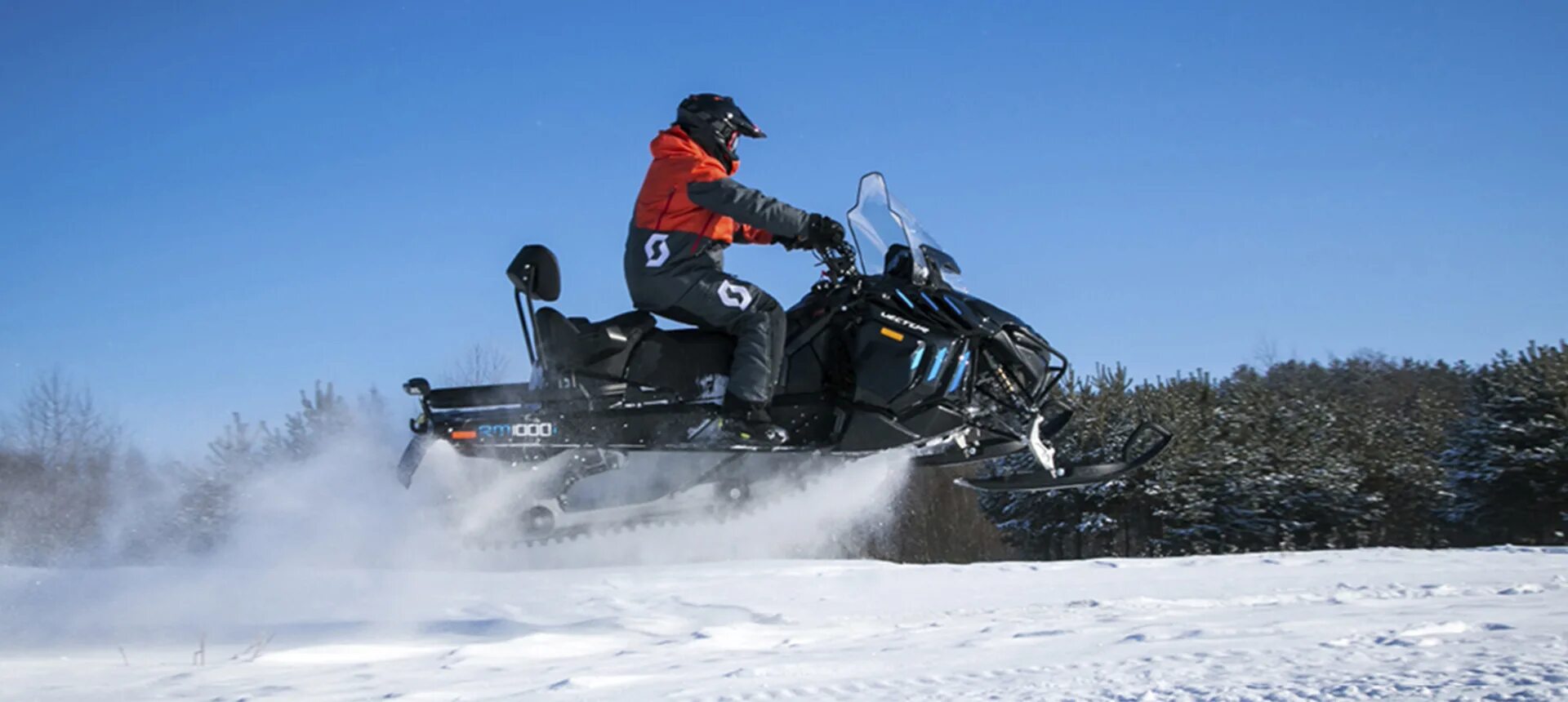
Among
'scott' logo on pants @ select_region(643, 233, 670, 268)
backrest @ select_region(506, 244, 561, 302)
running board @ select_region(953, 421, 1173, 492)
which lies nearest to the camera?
backrest @ select_region(506, 244, 561, 302)

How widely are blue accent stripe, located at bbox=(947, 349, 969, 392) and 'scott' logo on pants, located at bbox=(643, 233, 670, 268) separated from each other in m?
1.81

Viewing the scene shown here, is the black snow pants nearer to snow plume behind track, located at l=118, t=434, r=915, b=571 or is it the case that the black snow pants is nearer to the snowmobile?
the snowmobile

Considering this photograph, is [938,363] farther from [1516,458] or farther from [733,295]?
[1516,458]

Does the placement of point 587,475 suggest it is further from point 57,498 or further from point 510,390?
point 57,498

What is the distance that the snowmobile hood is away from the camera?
7.03 meters

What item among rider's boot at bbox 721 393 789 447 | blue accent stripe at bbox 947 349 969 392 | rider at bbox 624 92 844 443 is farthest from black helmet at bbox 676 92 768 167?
blue accent stripe at bbox 947 349 969 392

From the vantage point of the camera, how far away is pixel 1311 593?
762 centimetres

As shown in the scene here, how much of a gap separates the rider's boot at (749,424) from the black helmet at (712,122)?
1.44 m

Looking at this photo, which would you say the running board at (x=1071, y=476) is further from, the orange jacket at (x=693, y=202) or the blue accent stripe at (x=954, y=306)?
the orange jacket at (x=693, y=202)

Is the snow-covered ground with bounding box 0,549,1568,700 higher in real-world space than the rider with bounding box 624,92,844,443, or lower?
lower

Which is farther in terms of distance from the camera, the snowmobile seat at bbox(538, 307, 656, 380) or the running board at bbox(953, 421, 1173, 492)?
the running board at bbox(953, 421, 1173, 492)

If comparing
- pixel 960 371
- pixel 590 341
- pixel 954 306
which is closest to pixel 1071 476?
pixel 960 371

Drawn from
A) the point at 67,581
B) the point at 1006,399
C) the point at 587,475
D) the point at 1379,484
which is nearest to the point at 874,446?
the point at 1006,399

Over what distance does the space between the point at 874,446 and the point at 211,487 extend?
7.03m
